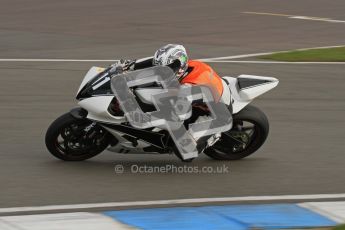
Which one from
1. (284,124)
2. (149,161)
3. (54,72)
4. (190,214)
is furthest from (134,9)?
(190,214)

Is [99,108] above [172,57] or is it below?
below

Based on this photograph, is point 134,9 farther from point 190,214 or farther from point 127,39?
point 190,214

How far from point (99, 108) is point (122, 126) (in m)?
0.36

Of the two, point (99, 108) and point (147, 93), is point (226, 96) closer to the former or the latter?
point (147, 93)

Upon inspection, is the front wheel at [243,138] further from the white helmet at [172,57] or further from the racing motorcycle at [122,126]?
the white helmet at [172,57]

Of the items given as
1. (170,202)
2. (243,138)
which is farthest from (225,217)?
(243,138)

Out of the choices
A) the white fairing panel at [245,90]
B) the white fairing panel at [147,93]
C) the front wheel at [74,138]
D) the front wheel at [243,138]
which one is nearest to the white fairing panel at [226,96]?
the white fairing panel at [245,90]

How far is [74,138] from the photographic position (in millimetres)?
10023

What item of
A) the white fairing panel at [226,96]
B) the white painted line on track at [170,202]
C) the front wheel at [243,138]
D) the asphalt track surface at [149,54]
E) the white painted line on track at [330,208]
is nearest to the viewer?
the white painted line on track at [330,208]

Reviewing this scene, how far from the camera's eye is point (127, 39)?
21.0 metres

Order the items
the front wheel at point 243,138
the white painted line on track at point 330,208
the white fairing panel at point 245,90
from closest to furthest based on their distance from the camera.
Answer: the white painted line on track at point 330,208
the white fairing panel at point 245,90
the front wheel at point 243,138

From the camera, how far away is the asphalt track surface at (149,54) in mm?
9547

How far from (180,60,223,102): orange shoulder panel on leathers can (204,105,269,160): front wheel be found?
1.73 ft

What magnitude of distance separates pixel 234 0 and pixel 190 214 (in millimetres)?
20379
